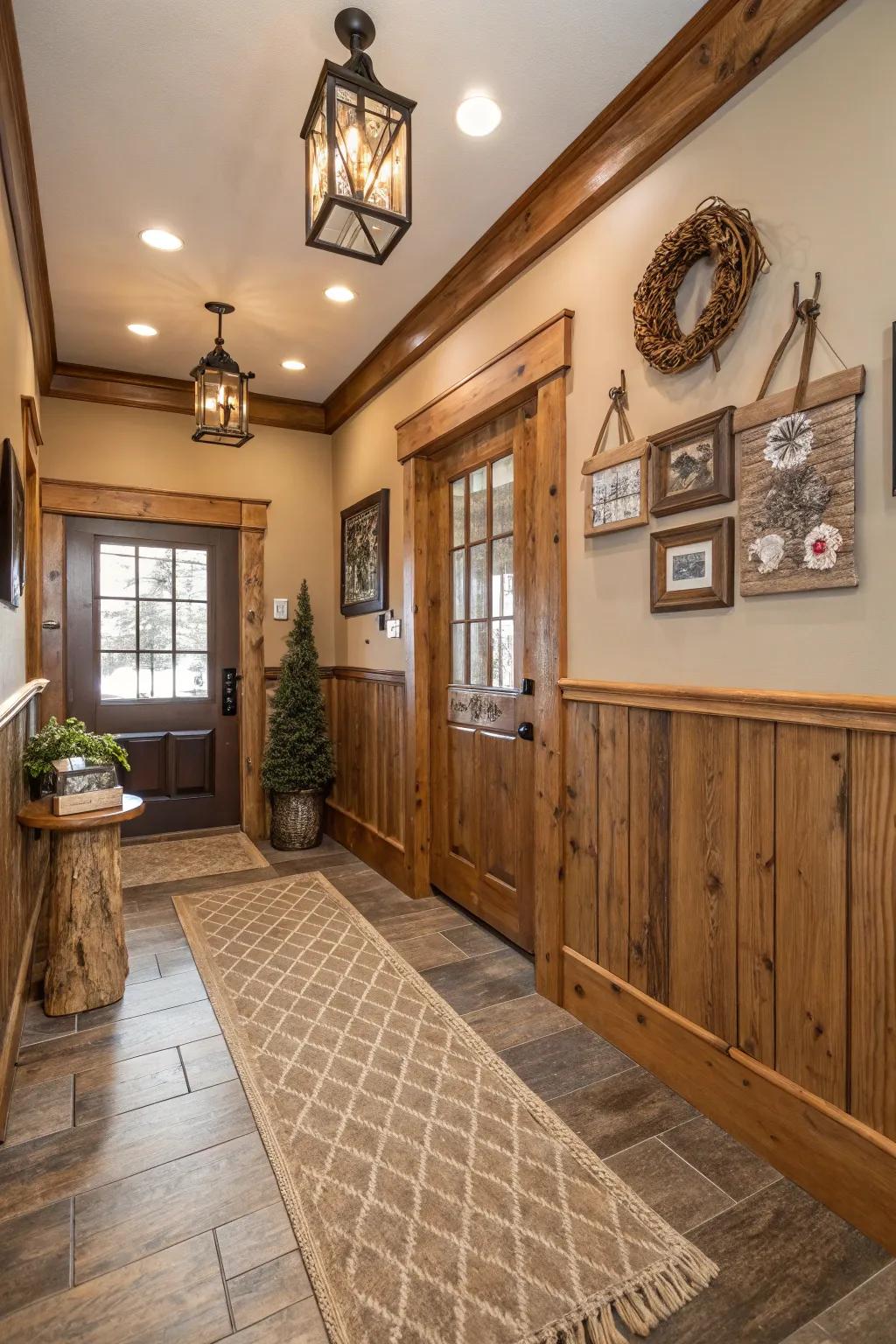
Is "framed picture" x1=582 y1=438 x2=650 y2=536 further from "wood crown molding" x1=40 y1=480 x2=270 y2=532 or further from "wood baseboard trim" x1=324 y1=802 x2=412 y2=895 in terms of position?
"wood crown molding" x1=40 y1=480 x2=270 y2=532

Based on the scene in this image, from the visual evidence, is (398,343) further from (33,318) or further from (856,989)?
(856,989)

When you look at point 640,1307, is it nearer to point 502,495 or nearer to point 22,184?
point 502,495

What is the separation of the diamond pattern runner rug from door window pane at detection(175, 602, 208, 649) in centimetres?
249

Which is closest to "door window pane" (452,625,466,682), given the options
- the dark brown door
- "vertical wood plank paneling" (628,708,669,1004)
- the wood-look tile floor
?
"vertical wood plank paneling" (628,708,669,1004)

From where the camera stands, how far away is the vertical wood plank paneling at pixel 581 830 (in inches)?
89.4

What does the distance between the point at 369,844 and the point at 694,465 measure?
2.91m

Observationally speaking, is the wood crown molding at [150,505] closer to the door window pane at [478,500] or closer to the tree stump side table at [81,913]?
the door window pane at [478,500]

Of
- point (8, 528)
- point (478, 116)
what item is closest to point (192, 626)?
point (8, 528)

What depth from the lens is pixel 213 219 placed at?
267 cm

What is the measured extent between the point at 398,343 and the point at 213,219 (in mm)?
1141

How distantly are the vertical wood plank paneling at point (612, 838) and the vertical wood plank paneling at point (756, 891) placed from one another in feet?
1.37

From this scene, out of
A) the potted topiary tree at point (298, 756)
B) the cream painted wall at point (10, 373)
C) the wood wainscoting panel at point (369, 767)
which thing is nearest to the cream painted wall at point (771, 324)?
the wood wainscoting panel at point (369, 767)

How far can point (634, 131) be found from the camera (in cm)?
204

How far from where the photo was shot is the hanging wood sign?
1500 millimetres
